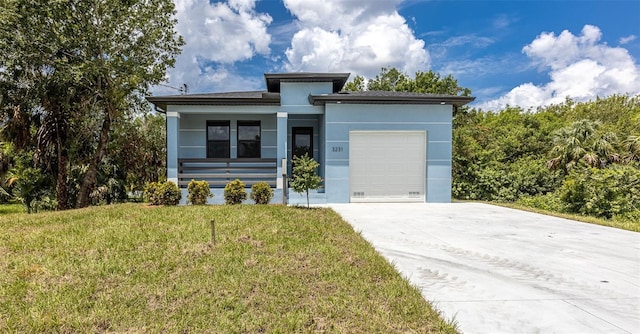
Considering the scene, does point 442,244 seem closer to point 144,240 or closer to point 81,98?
point 144,240

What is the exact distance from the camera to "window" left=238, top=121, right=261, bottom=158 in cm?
1252

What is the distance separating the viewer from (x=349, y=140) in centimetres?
1102

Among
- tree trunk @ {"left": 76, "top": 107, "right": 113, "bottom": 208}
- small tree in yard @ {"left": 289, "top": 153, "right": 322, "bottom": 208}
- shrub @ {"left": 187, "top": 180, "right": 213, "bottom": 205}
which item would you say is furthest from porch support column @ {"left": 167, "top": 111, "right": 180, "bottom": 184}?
small tree in yard @ {"left": 289, "top": 153, "right": 322, "bottom": 208}

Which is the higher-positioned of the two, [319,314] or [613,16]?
[613,16]

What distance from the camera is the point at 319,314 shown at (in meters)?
2.93

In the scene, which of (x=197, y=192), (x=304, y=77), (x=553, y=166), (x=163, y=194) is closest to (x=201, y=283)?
(x=197, y=192)

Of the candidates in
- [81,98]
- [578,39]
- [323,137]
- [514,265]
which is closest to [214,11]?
[81,98]

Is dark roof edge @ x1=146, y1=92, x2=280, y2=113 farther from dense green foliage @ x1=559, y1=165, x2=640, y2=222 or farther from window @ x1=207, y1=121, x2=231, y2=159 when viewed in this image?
dense green foliage @ x1=559, y1=165, x2=640, y2=222

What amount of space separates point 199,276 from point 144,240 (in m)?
2.05

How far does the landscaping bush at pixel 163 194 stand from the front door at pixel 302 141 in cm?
460

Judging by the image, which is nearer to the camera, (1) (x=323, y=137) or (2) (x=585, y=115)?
(1) (x=323, y=137)

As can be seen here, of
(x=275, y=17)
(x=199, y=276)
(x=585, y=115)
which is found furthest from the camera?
(x=585, y=115)

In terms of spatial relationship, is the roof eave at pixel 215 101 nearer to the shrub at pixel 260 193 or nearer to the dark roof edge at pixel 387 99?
the dark roof edge at pixel 387 99

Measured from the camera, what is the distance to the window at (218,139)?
490 inches
